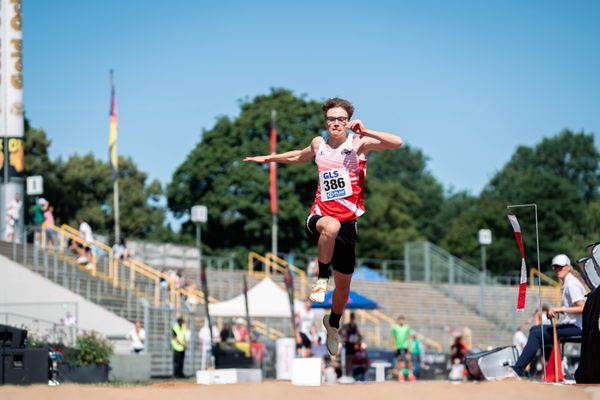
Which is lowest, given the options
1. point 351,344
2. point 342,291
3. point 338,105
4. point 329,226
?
point 351,344

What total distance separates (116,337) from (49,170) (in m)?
37.8

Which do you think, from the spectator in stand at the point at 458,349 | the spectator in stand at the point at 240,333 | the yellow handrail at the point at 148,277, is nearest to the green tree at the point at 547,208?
the yellow handrail at the point at 148,277

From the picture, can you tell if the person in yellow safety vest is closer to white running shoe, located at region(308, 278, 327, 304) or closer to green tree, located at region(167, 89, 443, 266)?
white running shoe, located at region(308, 278, 327, 304)

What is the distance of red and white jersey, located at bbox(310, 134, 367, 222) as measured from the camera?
11469 mm

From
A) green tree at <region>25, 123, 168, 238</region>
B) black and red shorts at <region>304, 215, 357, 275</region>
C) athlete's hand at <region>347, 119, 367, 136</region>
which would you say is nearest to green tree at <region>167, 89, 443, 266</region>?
green tree at <region>25, 123, 168, 238</region>

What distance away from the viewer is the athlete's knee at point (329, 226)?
11227 millimetres

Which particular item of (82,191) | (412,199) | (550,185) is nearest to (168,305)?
(82,191)

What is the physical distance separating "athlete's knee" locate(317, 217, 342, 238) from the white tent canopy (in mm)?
18219

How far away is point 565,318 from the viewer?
13758mm

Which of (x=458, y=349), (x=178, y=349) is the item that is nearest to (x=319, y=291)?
(x=458, y=349)

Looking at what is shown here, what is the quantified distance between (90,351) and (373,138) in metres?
13.7

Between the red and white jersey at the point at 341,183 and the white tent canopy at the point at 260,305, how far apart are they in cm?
1804

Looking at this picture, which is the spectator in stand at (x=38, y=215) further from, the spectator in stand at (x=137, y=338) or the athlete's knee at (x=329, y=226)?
the athlete's knee at (x=329, y=226)

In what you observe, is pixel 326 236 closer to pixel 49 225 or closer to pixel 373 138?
pixel 373 138
